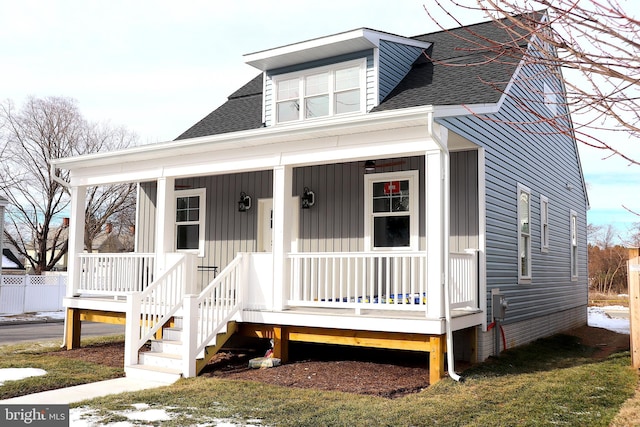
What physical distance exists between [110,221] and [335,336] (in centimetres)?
2957

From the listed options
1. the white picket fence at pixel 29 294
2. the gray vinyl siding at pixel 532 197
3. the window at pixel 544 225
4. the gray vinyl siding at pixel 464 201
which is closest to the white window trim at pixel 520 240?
the gray vinyl siding at pixel 532 197

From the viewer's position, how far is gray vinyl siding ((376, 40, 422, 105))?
36.7 feet

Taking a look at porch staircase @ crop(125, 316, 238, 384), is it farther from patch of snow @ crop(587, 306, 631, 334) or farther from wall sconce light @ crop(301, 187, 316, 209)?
patch of snow @ crop(587, 306, 631, 334)

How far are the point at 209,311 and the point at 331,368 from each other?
6.72ft

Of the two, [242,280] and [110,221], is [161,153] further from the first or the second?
[110,221]

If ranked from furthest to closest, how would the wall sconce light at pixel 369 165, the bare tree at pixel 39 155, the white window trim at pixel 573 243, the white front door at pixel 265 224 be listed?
the bare tree at pixel 39 155 < the white window trim at pixel 573 243 < the white front door at pixel 265 224 < the wall sconce light at pixel 369 165

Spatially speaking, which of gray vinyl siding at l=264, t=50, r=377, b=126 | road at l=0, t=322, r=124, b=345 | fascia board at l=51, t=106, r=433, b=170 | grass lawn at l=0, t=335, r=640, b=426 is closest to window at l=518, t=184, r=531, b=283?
grass lawn at l=0, t=335, r=640, b=426

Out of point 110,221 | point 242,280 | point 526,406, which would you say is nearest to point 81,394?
point 242,280

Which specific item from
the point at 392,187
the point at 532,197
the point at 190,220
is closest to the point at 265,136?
the point at 392,187

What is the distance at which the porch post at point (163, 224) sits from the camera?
33.7 ft

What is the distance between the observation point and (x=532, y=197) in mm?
12625

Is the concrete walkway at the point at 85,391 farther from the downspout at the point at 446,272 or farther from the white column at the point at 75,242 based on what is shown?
the downspout at the point at 446,272

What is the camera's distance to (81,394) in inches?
291

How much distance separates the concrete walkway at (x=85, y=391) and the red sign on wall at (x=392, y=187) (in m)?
5.10
